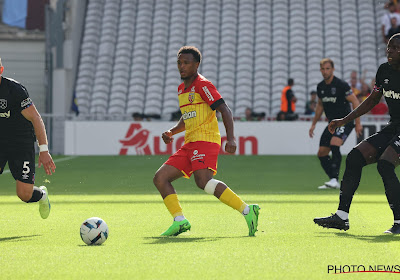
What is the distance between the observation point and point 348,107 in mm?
12414

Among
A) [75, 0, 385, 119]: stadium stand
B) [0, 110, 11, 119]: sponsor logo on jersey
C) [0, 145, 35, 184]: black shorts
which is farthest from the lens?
[75, 0, 385, 119]: stadium stand

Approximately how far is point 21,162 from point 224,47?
72.0 ft

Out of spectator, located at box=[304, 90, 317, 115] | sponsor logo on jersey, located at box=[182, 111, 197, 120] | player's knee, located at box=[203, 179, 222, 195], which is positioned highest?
sponsor logo on jersey, located at box=[182, 111, 197, 120]

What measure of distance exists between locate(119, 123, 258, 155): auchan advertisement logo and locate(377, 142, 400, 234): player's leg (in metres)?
15.4

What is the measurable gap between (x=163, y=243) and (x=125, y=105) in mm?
21370

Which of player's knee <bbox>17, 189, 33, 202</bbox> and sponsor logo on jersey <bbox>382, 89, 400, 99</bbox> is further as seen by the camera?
player's knee <bbox>17, 189, 33, 202</bbox>

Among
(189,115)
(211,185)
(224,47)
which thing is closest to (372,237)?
(211,185)

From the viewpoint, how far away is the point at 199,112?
7125 mm

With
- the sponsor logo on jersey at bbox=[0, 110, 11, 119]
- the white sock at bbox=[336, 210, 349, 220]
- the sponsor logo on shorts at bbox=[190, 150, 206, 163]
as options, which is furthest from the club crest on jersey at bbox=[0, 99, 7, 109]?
the white sock at bbox=[336, 210, 349, 220]

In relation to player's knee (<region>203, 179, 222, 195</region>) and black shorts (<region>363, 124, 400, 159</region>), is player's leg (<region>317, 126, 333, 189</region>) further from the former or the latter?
player's knee (<region>203, 179, 222, 195</region>)

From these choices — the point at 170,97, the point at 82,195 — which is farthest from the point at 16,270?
the point at 170,97

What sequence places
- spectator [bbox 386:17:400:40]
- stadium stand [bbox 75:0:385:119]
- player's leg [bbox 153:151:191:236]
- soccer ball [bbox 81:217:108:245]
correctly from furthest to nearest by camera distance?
stadium stand [bbox 75:0:385:119] < spectator [bbox 386:17:400:40] < player's leg [bbox 153:151:191:236] < soccer ball [bbox 81:217:108:245]

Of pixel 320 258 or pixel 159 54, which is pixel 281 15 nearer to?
pixel 159 54

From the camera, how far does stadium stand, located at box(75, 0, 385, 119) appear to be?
2747 cm
